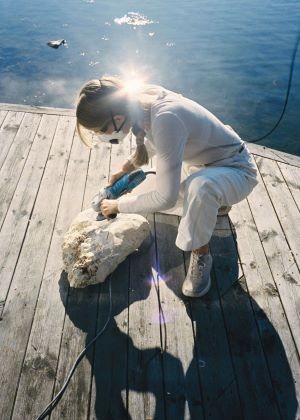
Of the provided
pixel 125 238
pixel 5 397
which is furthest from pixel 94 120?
pixel 5 397

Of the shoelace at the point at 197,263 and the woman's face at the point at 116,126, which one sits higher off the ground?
the woman's face at the point at 116,126

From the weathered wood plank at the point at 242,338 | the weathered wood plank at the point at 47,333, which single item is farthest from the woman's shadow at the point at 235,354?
the weathered wood plank at the point at 47,333

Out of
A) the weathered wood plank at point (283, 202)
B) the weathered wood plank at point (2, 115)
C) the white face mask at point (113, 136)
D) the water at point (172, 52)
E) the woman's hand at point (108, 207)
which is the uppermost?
the white face mask at point (113, 136)

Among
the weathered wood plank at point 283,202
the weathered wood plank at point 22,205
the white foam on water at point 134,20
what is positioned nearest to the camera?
the weathered wood plank at point 22,205

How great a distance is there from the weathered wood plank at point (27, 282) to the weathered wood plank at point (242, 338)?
4.73 feet

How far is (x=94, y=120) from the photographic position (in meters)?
2.44

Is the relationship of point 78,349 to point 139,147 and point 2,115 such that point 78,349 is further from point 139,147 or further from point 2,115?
point 2,115

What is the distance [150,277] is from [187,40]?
956cm

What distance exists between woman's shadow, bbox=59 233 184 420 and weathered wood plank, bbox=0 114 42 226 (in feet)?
4.23

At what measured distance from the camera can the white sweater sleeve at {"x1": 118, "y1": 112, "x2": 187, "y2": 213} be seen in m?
2.43

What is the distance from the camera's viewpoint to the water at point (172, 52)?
8.27 meters

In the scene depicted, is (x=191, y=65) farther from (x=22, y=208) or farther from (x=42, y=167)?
(x=22, y=208)

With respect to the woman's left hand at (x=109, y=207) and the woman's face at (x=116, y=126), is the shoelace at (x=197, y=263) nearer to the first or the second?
the woman's left hand at (x=109, y=207)

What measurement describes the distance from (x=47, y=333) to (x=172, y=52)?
30.4 ft
